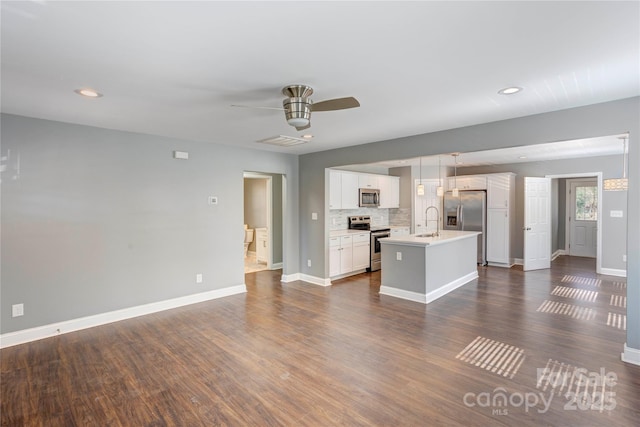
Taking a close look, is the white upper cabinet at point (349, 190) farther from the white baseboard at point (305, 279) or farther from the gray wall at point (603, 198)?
the gray wall at point (603, 198)

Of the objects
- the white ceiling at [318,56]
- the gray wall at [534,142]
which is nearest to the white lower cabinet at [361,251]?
the gray wall at [534,142]

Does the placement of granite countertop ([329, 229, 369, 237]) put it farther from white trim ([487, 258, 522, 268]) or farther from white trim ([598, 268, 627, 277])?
white trim ([598, 268, 627, 277])

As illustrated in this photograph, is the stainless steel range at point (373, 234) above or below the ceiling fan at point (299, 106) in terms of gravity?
below

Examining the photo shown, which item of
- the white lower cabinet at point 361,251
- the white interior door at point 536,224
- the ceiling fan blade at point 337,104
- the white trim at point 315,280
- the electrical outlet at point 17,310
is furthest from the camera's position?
the white interior door at point 536,224

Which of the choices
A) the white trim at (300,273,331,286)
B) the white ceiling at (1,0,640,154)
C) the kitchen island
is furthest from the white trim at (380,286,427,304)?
the white ceiling at (1,0,640,154)

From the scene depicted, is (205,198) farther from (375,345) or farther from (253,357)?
(375,345)

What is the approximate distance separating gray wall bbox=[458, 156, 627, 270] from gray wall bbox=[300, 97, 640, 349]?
4759mm

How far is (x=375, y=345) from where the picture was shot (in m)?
3.36

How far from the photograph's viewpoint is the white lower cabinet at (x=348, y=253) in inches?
245

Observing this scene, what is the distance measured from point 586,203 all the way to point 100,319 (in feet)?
37.3

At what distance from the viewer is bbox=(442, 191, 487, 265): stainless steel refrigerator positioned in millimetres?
7805

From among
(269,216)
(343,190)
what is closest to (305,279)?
(269,216)

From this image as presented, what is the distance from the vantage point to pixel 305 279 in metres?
6.30

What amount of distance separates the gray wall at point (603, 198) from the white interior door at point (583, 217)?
2233 millimetres
